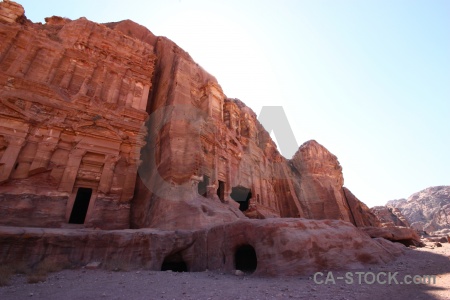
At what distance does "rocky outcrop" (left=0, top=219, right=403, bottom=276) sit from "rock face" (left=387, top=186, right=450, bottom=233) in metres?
55.6

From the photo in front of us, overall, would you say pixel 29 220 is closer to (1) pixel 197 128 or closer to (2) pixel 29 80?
(2) pixel 29 80

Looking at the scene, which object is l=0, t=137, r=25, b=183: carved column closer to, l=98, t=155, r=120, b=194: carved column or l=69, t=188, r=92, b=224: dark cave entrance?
l=69, t=188, r=92, b=224: dark cave entrance

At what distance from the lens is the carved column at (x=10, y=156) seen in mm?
11573

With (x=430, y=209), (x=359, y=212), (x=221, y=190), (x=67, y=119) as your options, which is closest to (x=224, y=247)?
(x=221, y=190)

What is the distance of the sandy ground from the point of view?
4.68 m

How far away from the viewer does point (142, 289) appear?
5352 mm

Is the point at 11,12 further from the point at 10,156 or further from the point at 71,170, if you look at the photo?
the point at 71,170

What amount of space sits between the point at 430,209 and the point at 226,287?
7550cm

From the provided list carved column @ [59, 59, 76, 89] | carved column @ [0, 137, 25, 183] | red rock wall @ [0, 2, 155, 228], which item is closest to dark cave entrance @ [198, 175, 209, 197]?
red rock wall @ [0, 2, 155, 228]

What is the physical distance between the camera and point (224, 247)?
834cm

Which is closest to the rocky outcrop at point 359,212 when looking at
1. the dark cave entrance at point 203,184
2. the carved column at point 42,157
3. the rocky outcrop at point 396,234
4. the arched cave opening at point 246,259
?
the rocky outcrop at point 396,234

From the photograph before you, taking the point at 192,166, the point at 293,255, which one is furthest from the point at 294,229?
the point at 192,166

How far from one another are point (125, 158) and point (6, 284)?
1031 centimetres

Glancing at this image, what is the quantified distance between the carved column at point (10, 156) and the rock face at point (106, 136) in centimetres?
4
